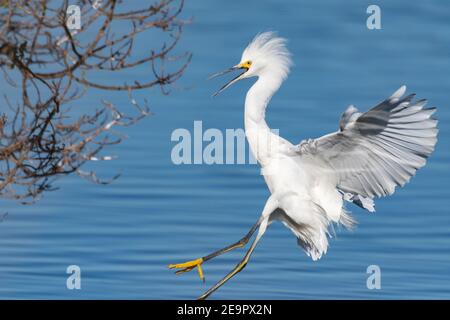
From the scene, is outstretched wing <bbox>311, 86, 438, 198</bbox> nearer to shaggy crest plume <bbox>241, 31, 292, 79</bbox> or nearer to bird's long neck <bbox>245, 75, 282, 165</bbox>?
bird's long neck <bbox>245, 75, 282, 165</bbox>

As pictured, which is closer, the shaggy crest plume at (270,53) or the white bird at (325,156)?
Answer: the white bird at (325,156)

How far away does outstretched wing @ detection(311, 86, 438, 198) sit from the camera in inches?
292

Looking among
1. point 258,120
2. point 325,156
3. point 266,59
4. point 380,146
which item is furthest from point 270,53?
point 380,146

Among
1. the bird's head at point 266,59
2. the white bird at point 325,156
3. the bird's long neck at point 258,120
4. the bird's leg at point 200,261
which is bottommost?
the bird's leg at point 200,261

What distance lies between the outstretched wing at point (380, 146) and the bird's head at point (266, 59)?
0.95 metres

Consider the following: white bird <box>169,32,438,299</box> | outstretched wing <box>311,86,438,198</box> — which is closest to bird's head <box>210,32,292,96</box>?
white bird <box>169,32,438,299</box>

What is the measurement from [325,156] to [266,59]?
108 centimetres

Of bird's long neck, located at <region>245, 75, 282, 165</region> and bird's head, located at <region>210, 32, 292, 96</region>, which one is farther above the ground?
bird's head, located at <region>210, 32, 292, 96</region>

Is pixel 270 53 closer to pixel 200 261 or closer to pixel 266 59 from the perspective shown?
pixel 266 59

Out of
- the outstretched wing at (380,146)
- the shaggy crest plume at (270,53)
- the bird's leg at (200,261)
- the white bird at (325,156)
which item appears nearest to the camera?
the outstretched wing at (380,146)

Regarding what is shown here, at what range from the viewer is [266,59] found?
28.4 feet

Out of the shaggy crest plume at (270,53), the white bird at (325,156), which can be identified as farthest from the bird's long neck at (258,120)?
the shaggy crest plume at (270,53)

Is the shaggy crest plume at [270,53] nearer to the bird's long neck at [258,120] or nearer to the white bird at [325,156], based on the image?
the white bird at [325,156]

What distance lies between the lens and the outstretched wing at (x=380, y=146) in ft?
24.3
